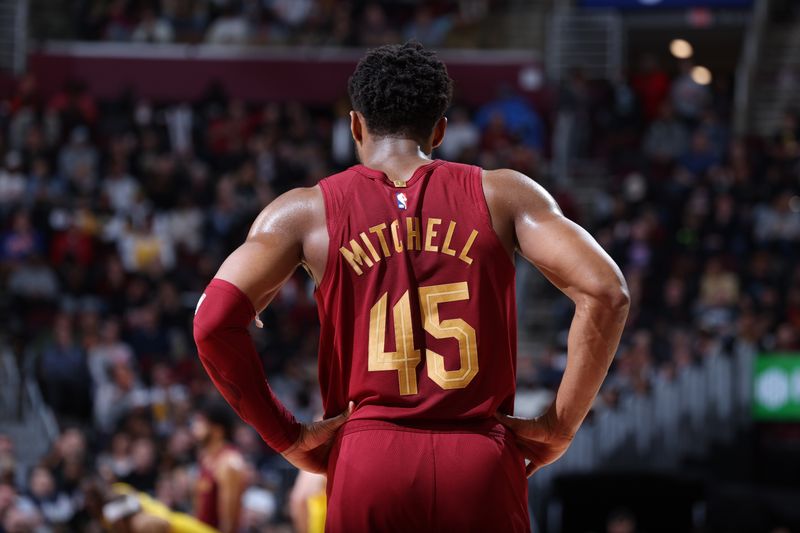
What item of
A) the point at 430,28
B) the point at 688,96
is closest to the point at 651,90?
the point at 688,96

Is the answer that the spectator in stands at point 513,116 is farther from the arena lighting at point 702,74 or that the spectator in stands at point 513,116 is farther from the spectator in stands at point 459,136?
the arena lighting at point 702,74

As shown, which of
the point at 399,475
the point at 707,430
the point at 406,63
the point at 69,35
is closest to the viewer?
the point at 399,475

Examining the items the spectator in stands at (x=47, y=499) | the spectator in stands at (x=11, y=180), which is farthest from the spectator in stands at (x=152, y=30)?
the spectator in stands at (x=47, y=499)

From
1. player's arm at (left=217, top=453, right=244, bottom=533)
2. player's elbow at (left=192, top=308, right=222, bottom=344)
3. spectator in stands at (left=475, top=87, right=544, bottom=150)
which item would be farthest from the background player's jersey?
spectator in stands at (left=475, top=87, right=544, bottom=150)

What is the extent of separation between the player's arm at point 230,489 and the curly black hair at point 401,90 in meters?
4.13

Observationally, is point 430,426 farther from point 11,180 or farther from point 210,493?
point 11,180

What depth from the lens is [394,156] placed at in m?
3.47

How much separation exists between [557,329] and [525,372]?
1.73 m

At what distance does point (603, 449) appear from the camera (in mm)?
13445

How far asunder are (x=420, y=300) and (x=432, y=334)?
0.29 feet

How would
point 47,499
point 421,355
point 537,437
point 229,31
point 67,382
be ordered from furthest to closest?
point 229,31
point 67,382
point 47,499
point 537,437
point 421,355

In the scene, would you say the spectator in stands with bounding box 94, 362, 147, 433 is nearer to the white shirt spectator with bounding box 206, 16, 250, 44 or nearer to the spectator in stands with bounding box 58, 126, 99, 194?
the spectator in stands with bounding box 58, 126, 99, 194

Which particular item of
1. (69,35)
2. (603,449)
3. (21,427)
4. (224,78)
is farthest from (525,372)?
(69,35)

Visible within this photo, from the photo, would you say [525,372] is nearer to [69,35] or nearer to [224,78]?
[224,78]
